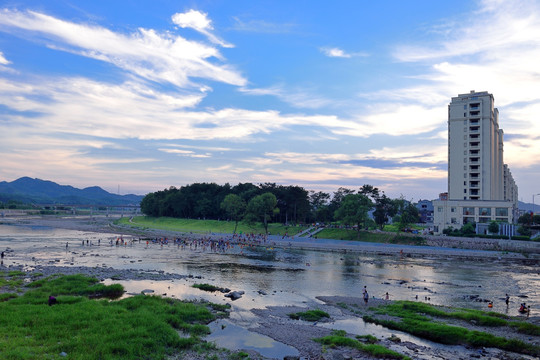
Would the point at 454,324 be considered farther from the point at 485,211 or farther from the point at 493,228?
the point at 485,211

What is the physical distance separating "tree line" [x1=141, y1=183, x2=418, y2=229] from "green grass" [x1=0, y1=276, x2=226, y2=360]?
228ft

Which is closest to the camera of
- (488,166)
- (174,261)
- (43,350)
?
(43,350)

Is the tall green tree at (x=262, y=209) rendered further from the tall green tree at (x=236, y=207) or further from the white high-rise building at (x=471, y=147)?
the white high-rise building at (x=471, y=147)

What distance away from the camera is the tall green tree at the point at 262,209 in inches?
4206

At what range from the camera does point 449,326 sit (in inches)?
1092

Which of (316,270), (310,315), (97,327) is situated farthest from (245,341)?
(316,270)

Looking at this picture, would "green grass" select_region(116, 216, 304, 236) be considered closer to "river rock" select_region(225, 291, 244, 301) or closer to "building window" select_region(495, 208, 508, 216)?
"building window" select_region(495, 208, 508, 216)

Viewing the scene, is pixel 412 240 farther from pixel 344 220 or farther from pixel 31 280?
pixel 31 280

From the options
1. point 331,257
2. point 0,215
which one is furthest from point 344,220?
point 0,215

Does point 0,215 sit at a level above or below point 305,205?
below

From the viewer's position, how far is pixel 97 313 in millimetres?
27234

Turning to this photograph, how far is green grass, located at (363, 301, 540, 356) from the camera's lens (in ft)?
82.4

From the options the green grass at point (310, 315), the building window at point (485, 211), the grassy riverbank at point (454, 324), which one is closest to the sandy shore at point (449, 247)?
the building window at point (485, 211)

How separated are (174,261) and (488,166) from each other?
8937 cm
